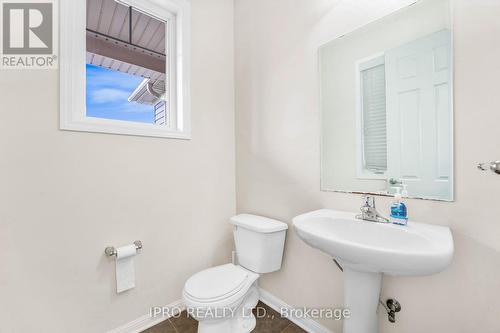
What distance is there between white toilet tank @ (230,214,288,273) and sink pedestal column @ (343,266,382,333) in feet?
1.80

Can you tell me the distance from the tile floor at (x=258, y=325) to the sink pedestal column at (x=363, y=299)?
55 centimetres

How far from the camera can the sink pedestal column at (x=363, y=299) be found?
1.01m

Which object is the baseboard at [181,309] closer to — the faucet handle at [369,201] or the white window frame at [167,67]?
the faucet handle at [369,201]

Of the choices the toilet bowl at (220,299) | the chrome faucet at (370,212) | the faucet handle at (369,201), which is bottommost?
the toilet bowl at (220,299)

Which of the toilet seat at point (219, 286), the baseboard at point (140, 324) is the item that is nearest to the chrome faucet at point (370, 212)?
the toilet seat at point (219, 286)

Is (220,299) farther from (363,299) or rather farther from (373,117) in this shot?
(373,117)

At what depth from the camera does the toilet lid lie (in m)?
1.23

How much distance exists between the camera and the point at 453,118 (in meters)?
0.93

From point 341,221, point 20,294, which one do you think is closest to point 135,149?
point 20,294

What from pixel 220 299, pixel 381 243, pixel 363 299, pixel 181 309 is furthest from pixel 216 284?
pixel 381 243

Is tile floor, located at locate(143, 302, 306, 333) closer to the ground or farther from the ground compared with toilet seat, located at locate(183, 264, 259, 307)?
closer to the ground

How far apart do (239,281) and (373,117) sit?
3.95ft

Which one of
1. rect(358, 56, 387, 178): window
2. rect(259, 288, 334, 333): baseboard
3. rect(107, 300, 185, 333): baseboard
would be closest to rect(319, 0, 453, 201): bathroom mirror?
rect(358, 56, 387, 178): window

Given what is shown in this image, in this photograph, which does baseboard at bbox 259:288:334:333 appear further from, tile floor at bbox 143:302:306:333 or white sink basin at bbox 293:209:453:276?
white sink basin at bbox 293:209:453:276
